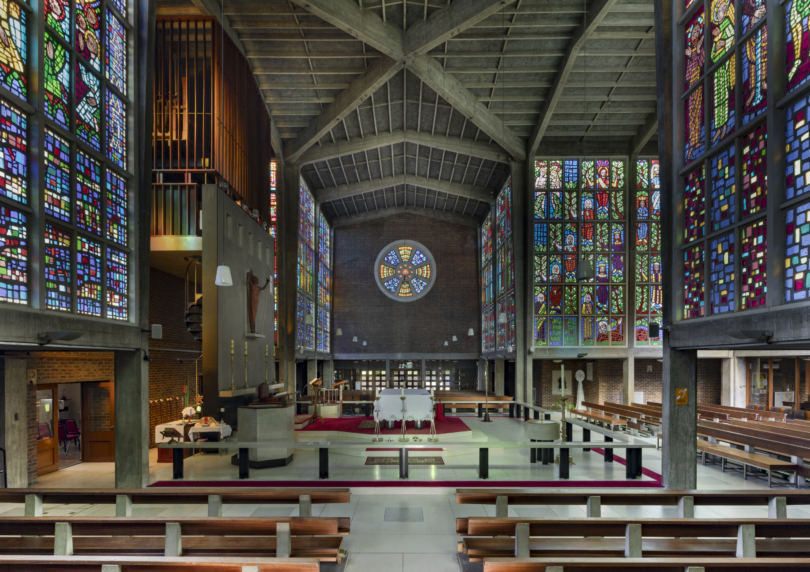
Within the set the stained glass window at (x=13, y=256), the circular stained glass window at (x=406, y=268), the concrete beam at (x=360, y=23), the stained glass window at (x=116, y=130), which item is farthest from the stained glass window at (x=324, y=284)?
the stained glass window at (x=13, y=256)

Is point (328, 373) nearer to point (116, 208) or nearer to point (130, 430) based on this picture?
point (130, 430)

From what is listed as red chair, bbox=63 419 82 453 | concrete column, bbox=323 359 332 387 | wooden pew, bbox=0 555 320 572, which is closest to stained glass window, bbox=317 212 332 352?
concrete column, bbox=323 359 332 387

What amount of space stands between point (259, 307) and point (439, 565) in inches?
379

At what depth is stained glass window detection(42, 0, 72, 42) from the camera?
5.88 metres


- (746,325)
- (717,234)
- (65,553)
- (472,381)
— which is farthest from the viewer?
(472,381)

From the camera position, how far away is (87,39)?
675 centimetres

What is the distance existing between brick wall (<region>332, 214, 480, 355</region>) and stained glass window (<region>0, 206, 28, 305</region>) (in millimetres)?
21267

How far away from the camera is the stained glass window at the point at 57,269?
5.75 meters

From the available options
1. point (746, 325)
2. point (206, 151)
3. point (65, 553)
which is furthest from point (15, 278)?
point (746, 325)

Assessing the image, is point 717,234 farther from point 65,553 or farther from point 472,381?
point 472,381

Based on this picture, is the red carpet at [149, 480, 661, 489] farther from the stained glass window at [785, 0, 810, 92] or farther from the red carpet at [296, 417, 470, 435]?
the stained glass window at [785, 0, 810, 92]

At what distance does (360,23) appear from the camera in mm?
11836

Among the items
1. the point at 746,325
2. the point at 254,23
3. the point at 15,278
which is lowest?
the point at 746,325

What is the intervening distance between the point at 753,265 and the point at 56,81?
26.1 ft
